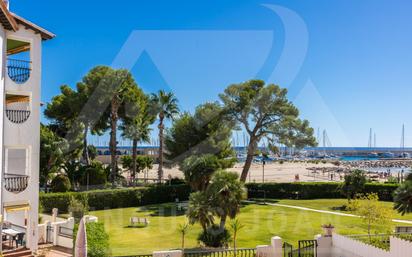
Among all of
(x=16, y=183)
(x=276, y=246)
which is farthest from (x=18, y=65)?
(x=276, y=246)

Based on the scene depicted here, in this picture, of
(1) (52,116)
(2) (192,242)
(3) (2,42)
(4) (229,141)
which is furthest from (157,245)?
(1) (52,116)

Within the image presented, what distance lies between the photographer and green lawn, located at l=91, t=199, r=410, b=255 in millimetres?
25559

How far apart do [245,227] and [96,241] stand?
14759 millimetres

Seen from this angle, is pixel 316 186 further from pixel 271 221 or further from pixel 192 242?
pixel 192 242

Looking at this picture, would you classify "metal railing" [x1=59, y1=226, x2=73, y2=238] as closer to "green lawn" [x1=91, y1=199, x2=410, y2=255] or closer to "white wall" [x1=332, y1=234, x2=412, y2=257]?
"green lawn" [x1=91, y1=199, x2=410, y2=255]

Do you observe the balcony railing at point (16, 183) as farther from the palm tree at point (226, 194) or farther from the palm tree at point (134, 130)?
the palm tree at point (134, 130)

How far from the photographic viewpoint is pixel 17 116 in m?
19.6

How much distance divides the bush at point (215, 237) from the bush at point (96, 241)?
6.49 m

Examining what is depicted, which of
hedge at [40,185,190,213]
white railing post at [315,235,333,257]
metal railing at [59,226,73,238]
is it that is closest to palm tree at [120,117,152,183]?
hedge at [40,185,190,213]

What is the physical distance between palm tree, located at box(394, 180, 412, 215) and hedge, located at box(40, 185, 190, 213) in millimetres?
24519

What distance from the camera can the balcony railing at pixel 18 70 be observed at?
19578mm

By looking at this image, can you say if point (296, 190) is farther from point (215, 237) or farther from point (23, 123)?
point (23, 123)

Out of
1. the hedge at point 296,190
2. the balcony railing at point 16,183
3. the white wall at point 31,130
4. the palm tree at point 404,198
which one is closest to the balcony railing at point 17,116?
the white wall at point 31,130

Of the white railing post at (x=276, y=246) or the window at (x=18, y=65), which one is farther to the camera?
the window at (x=18, y=65)
